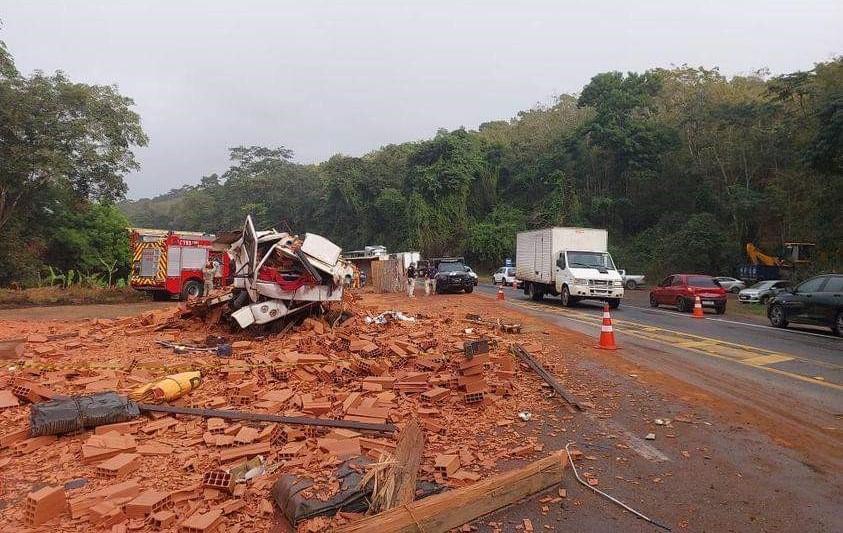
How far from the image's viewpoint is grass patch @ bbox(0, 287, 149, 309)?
21594 mm

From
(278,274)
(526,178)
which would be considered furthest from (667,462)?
(526,178)

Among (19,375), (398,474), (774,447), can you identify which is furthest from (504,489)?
(19,375)

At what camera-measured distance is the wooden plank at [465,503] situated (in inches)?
132

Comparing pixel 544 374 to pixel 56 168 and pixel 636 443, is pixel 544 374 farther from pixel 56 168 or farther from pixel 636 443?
pixel 56 168

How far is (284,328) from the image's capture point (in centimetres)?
1109

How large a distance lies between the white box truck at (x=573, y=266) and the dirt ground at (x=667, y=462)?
462 inches

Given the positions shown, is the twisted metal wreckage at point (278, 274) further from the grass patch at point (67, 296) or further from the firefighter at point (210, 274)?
the grass patch at point (67, 296)

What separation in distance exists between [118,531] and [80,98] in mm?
27329

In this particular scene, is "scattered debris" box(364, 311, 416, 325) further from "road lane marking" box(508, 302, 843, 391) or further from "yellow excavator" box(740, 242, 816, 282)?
"yellow excavator" box(740, 242, 816, 282)

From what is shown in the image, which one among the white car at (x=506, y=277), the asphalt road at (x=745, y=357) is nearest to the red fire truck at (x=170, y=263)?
the asphalt road at (x=745, y=357)

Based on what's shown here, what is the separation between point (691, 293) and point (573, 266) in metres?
4.56

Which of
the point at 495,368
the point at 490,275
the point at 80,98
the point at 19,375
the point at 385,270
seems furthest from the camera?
the point at 490,275

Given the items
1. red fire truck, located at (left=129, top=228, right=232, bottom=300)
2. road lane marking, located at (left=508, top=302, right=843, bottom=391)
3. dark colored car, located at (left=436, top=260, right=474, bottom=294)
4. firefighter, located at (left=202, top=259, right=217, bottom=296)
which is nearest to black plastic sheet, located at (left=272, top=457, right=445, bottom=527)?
road lane marking, located at (left=508, top=302, right=843, bottom=391)

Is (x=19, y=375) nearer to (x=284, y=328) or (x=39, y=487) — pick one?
(x=39, y=487)
